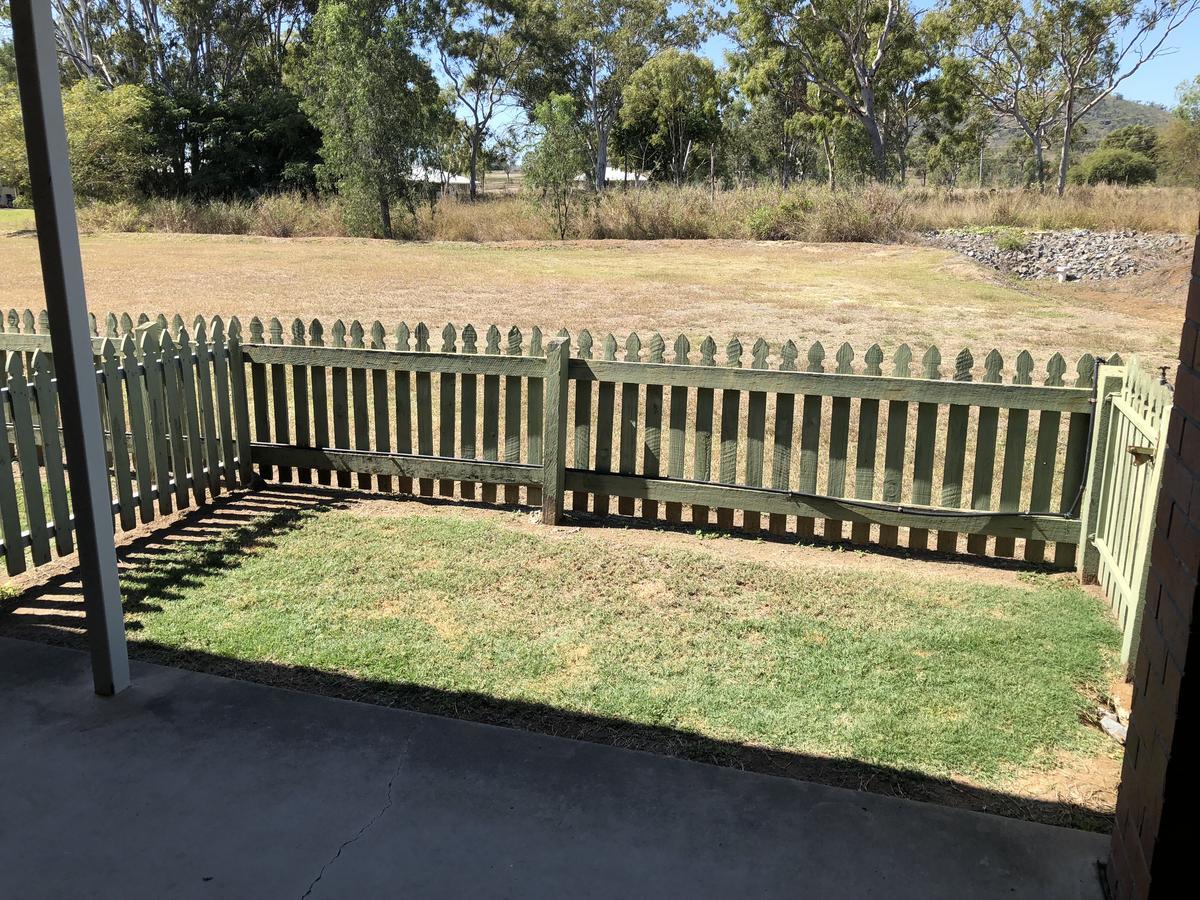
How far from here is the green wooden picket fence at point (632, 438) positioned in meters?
5.51

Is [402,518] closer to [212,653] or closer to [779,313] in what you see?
[212,653]

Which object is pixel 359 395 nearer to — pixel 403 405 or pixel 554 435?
pixel 403 405

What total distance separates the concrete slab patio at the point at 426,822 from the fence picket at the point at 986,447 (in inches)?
119

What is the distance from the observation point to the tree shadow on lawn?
11.0 ft

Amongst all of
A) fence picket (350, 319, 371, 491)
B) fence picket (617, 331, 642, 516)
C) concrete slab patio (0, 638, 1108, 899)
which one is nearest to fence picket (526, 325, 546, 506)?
fence picket (617, 331, 642, 516)

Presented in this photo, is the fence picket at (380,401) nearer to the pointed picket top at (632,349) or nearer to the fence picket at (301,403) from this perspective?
the fence picket at (301,403)

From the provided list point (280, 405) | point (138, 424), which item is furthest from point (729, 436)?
point (138, 424)

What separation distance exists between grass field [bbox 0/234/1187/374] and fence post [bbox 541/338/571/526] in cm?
689

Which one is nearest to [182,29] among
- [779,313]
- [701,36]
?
[701,36]

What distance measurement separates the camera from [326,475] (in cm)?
688

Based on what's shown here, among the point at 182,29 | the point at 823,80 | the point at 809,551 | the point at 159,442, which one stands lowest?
the point at 809,551

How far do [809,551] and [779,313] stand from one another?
9945 mm

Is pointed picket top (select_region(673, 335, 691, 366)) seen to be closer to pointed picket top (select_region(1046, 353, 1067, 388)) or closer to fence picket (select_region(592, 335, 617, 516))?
fence picket (select_region(592, 335, 617, 516))

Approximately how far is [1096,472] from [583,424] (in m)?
3.02
